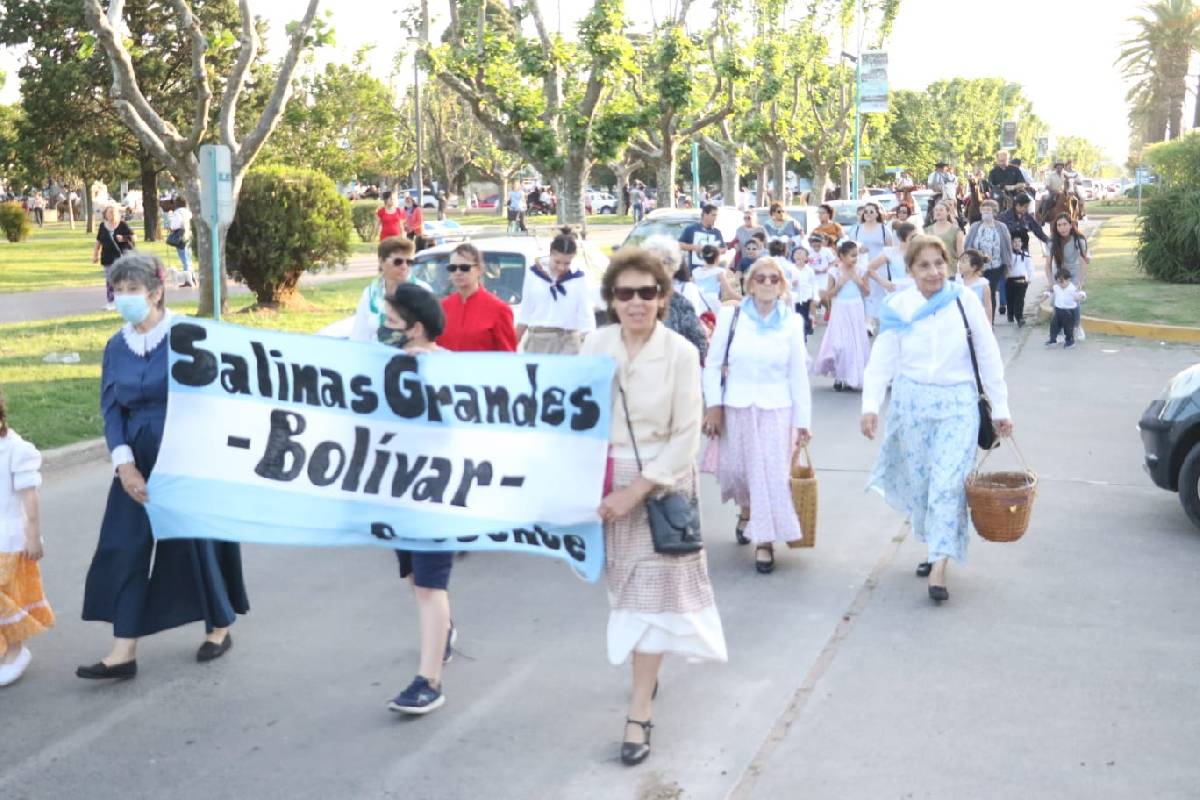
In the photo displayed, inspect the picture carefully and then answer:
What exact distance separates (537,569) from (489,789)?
120 inches

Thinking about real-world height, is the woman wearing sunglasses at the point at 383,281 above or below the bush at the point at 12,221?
above

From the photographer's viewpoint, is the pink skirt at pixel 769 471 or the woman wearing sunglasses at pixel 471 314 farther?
the woman wearing sunglasses at pixel 471 314

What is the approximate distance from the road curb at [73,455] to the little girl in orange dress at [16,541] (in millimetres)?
5073

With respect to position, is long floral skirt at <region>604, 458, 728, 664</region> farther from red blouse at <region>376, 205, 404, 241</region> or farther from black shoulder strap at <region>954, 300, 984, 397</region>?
red blouse at <region>376, 205, 404, 241</region>

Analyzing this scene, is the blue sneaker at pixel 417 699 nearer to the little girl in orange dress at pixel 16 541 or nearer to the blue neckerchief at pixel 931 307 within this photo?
the little girl in orange dress at pixel 16 541

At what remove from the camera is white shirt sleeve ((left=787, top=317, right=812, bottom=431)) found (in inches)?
297

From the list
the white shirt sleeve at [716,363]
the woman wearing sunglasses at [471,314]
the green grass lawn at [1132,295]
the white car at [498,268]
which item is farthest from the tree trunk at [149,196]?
the white shirt sleeve at [716,363]

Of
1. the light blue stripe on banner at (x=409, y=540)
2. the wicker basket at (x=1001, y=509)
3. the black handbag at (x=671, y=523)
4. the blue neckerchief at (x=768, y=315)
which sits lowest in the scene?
the wicker basket at (x=1001, y=509)

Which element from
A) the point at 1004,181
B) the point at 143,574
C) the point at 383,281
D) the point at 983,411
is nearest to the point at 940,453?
the point at 983,411

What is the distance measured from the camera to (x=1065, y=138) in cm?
18150

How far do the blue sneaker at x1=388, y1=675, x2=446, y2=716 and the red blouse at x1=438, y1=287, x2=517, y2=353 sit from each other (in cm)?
262

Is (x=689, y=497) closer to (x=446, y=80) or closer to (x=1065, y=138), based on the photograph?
(x=446, y=80)

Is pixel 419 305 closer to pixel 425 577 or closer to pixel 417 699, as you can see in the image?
pixel 425 577

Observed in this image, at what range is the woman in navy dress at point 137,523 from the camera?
5.98 meters
